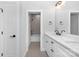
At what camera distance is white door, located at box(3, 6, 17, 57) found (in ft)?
9.79

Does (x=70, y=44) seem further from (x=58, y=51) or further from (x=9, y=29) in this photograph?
(x=9, y=29)

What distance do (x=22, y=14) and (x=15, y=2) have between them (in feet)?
3.57

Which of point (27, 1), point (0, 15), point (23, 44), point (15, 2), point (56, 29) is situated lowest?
point (23, 44)

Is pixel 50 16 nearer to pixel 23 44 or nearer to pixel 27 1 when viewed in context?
pixel 27 1

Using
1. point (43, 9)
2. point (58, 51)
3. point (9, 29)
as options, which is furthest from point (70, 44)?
point (43, 9)

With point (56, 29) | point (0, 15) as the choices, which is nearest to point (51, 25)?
point (56, 29)

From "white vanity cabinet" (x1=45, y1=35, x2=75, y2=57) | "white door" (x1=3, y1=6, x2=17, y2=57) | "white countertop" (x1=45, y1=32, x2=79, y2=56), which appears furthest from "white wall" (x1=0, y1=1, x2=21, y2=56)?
"white countertop" (x1=45, y1=32, x2=79, y2=56)

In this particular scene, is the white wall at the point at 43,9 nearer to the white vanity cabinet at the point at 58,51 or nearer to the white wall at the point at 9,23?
the white wall at the point at 9,23

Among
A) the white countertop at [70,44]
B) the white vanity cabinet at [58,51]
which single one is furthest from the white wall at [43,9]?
the white countertop at [70,44]

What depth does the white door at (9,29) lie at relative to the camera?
2.98 m

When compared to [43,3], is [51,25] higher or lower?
lower

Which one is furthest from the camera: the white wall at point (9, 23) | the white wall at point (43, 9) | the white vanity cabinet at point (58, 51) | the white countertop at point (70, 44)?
the white wall at point (43, 9)

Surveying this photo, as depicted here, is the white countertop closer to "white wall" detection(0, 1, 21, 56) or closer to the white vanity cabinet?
the white vanity cabinet

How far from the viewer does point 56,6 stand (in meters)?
4.33
